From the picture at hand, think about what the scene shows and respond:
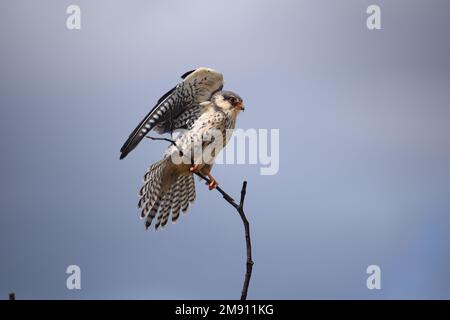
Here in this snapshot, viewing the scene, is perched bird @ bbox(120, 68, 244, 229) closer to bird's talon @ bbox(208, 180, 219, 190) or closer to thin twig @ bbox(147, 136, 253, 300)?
bird's talon @ bbox(208, 180, 219, 190)

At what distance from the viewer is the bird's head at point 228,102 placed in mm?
6871

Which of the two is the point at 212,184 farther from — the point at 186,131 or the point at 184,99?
the point at 184,99

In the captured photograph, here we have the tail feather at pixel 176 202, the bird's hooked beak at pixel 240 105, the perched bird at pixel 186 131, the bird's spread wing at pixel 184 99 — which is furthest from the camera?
the tail feather at pixel 176 202

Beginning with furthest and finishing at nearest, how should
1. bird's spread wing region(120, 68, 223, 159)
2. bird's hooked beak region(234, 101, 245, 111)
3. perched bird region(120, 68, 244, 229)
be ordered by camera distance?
bird's hooked beak region(234, 101, 245, 111) < perched bird region(120, 68, 244, 229) < bird's spread wing region(120, 68, 223, 159)

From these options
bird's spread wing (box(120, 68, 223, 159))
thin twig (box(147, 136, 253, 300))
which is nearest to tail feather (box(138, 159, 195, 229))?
bird's spread wing (box(120, 68, 223, 159))

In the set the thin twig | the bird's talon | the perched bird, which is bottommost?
the thin twig

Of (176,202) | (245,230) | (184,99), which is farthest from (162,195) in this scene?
(245,230)

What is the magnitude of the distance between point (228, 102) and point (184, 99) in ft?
1.56

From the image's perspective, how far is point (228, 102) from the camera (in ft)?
22.6

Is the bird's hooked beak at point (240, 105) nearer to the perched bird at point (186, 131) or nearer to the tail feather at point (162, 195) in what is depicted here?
the perched bird at point (186, 131)

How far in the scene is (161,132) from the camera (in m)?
6.80

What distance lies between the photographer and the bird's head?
6.87 metres

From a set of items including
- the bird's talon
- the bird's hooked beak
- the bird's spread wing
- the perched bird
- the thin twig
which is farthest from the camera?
the bird's hooked beak

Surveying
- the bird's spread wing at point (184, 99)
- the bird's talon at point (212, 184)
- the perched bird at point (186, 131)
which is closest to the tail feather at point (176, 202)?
the perched bird at point (186, 131)
